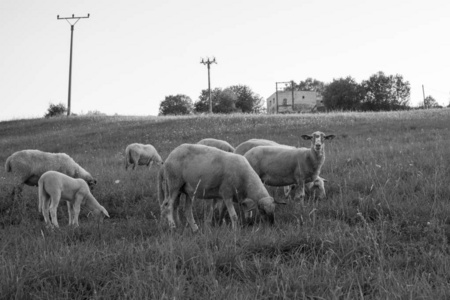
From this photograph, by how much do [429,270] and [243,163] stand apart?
320cm

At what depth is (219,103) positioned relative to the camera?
90.2 meters

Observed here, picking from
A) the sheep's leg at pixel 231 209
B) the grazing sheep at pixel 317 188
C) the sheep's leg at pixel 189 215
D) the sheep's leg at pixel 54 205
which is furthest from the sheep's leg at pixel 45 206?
the grazing sheep at pixel 317 188

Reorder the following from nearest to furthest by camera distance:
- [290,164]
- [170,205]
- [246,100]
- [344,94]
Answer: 1. [170,205]
2. [290,164]
3. [344,94]
4. [246,100]

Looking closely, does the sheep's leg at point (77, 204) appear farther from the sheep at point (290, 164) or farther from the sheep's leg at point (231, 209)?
the sheep at point (290, 164)

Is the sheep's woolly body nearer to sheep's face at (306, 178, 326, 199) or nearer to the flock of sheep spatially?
the flock of sheep

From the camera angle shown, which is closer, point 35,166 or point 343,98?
point 35,166

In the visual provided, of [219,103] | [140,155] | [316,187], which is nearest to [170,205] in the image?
[316,187]

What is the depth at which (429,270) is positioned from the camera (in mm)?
4344

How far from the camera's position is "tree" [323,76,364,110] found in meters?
78.7

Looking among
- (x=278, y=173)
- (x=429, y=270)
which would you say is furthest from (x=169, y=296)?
(x=278, y=173)

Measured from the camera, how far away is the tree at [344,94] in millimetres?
78688

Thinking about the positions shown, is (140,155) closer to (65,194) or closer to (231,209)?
(65,194)

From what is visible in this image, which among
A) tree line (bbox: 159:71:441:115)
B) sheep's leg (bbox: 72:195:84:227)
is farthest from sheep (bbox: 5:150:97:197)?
tree line (bbox: 159:71:441:115)

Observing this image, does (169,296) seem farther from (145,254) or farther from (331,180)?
(331,180)
